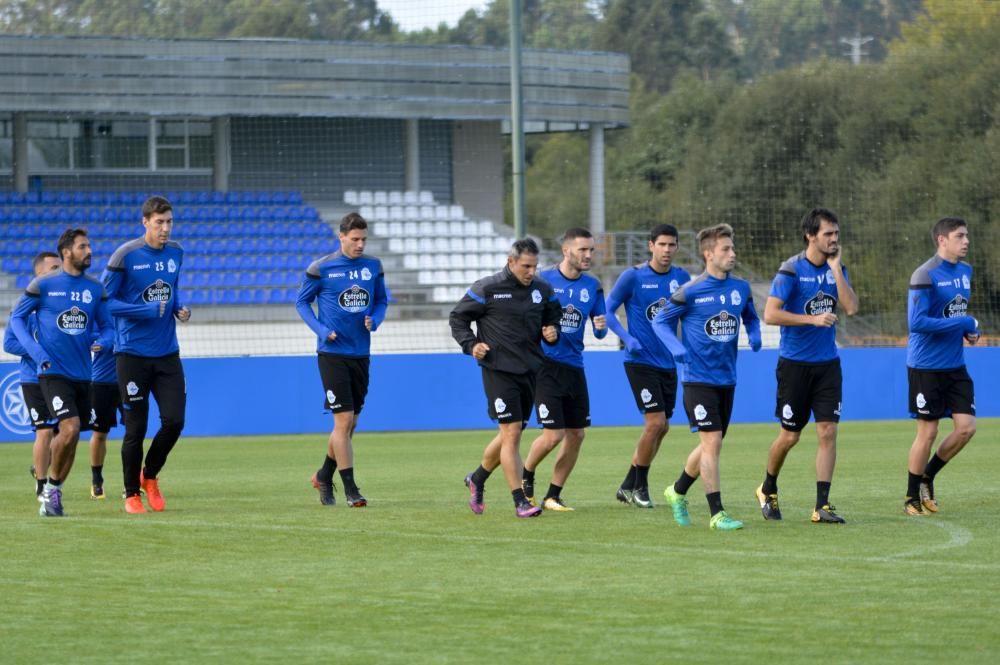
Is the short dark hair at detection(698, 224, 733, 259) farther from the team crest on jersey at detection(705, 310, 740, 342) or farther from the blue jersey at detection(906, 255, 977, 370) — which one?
the blue jersey at detection(906, 255, 977, 370)

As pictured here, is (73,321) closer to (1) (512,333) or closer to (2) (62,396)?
(2) (62,396)

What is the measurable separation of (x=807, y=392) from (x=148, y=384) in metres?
4.93

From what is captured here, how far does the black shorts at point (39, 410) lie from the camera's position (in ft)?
40.0

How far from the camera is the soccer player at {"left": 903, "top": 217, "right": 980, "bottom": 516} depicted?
1105 cm

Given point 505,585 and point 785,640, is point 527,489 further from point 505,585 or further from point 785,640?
point 785,640

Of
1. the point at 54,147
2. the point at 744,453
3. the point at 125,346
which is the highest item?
the point at 54,147

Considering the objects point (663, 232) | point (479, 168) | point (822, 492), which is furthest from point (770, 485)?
point (479, 168)

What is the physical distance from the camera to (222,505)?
12.2 meters

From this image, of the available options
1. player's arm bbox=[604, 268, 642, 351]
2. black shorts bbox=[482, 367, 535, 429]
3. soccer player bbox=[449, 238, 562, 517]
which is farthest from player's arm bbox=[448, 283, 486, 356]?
player's arm bbox=[604, 268, 642, 351]

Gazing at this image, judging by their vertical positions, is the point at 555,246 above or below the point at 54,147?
below

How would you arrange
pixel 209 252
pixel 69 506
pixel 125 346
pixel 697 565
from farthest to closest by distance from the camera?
1. pixel 209 252
2. pixel 69 506
3. pixel 125 346
4. pixel 697 565

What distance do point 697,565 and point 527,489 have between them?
3324 mm

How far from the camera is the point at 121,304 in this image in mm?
11422

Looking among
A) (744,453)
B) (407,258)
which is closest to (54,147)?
(407,258)
